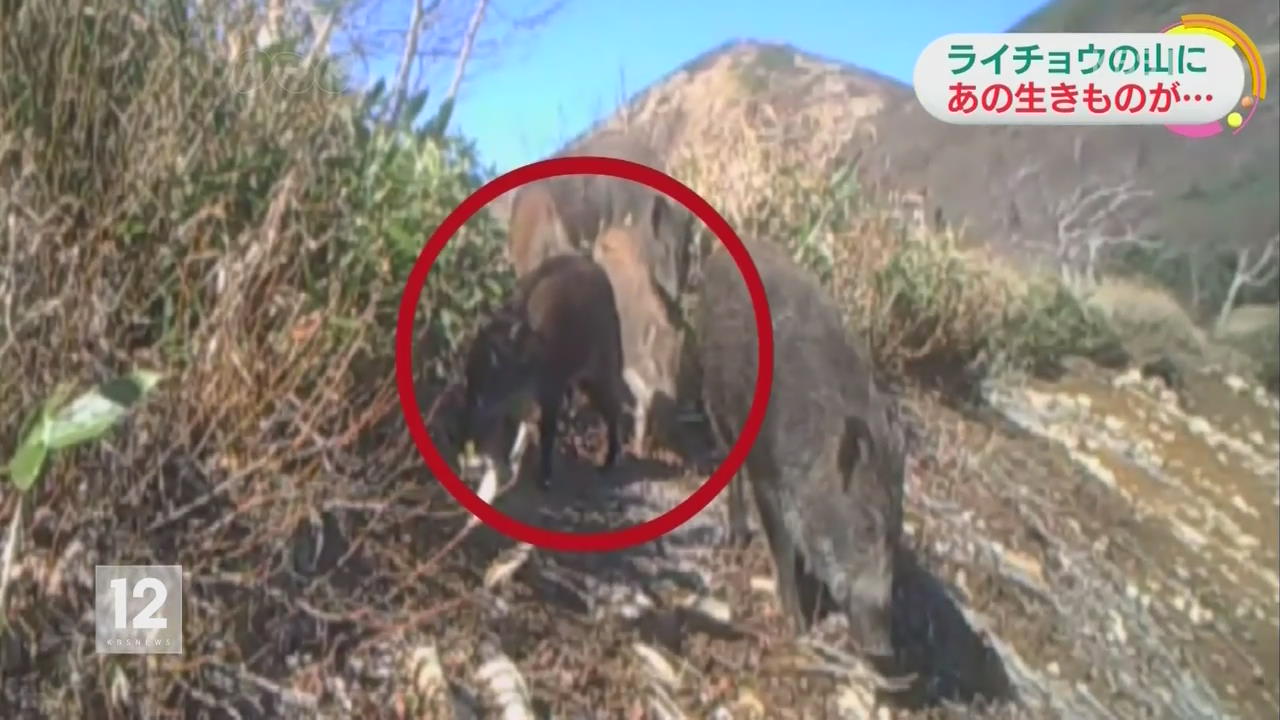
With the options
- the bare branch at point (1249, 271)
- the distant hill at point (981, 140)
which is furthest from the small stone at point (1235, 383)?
the distant hill at point (981, 140)

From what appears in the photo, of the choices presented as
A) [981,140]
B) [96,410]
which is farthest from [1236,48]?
[96,410]

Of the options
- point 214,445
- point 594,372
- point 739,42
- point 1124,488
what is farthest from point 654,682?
point 739,42

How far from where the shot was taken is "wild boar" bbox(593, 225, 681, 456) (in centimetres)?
198

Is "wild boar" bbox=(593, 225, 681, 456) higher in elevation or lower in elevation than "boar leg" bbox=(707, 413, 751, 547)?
higher

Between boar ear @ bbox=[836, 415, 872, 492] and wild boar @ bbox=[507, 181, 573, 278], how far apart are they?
0.60m

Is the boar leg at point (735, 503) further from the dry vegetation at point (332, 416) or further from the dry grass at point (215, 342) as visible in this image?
the dry grass at point (215, 342)

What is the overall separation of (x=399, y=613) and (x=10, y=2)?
3.76 ft

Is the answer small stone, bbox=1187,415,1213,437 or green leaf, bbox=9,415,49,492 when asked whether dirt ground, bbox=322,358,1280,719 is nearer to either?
small stone, bbox=1187,415,1213,437

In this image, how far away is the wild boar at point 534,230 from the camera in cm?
190

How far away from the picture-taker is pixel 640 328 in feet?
6.62

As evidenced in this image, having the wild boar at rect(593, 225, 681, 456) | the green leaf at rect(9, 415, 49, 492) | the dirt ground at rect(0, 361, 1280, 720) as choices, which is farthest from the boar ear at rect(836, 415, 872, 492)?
the green leaf at rect(9, 415, 49, 492)

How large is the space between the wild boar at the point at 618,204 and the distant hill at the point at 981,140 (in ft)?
0.14
